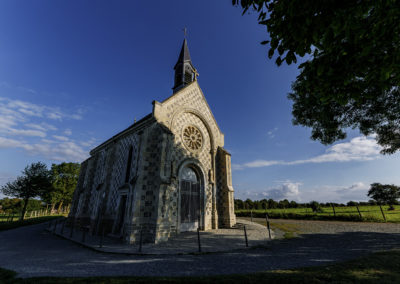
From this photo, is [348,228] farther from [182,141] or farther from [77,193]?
[77,193]

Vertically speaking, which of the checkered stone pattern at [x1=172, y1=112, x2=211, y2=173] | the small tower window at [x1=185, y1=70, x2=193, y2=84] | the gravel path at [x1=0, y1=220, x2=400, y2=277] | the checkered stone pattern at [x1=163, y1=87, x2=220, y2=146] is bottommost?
the gravel path at [x1=0, y1=220, x2=400, y2=277]

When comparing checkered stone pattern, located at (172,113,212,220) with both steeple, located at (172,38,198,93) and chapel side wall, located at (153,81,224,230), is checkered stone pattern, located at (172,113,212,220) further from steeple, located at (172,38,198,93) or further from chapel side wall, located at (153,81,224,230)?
steeple, located at (172,38,198,93)

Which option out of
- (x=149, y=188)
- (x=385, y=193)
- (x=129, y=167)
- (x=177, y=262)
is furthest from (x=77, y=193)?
(x=385, y=193)

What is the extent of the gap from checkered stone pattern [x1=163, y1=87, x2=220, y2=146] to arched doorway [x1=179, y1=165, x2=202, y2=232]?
15.1ft

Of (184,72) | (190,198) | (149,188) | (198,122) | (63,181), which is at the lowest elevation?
(190,198)

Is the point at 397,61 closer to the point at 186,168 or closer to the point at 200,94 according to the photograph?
the point at 186,168

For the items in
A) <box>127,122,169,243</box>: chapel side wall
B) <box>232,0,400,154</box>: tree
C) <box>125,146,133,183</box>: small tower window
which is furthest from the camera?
<box>125,146,133,183</box>: small tower window

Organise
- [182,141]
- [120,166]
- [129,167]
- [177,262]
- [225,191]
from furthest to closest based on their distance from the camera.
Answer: [225,191], [120,166], [182,141], [129,167], [177,262]

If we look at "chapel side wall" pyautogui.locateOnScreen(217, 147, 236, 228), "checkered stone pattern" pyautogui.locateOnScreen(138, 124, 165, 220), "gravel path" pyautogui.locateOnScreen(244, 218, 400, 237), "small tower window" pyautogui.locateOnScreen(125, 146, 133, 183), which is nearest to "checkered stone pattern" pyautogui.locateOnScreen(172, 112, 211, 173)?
"chapel side wall" pyautogui.locateOnScreen(217, 147, 236, 228)

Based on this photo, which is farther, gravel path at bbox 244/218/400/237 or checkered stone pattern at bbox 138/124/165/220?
gravel path at bbox 244/218/400/237

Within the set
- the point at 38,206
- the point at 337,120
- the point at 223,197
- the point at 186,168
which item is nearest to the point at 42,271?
the point at 186,168

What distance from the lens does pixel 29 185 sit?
25297mm

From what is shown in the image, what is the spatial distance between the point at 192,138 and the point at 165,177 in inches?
204

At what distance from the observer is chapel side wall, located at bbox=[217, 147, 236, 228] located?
1490 cm
